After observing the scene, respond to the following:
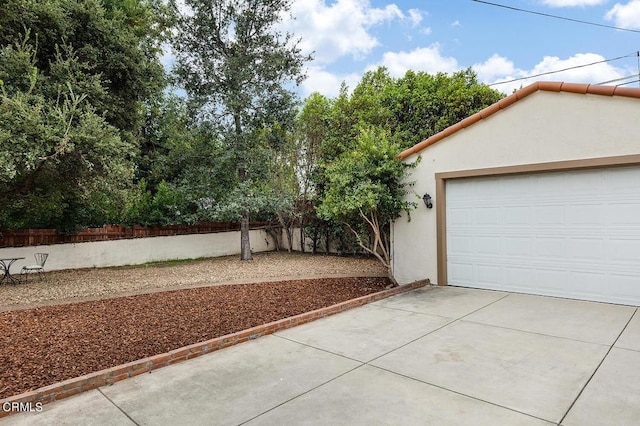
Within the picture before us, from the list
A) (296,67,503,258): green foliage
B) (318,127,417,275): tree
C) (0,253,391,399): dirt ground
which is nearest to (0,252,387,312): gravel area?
(0,253,391,399): dirt ground

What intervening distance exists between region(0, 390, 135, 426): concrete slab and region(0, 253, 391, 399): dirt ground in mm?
509

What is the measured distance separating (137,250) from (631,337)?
12597 millimetres

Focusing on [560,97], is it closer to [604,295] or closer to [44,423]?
[604,295]

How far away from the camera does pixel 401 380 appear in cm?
321

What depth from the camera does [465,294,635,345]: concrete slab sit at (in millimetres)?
4332

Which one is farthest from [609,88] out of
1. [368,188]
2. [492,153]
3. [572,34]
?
[572,34]

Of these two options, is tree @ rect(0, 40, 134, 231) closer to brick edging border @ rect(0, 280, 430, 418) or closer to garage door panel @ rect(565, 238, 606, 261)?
brick edging border @ rect(0, 280, 430, 418)

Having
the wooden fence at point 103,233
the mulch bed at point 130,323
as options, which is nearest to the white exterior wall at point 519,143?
the mulch bed at point 130,323

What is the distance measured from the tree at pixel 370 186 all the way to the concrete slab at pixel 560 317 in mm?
2672

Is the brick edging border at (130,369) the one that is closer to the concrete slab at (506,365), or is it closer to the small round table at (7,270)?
the concrete slab at (506,365)

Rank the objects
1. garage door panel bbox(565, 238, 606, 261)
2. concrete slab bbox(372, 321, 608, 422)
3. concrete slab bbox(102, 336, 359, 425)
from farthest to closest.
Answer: garage door panel bbox(565, 238, 606, 261) < concrete slab bbox(372, 321, 608, 422) < concrete slab bbox(102, 336, 359, 425)

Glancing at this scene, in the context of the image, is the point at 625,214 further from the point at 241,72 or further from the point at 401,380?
the point at 241,72

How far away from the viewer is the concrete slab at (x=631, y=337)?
12.7 feet

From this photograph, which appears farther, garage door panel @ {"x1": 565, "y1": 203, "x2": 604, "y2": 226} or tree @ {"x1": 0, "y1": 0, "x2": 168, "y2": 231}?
tree @ {"x1": 0, "y1": 0, "x2": 168, "y2": 231}
